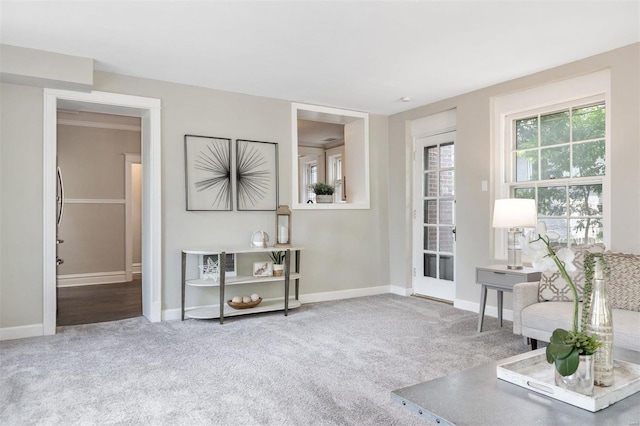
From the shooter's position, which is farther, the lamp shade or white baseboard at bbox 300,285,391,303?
white baseboard at bbox 300,285,391,303

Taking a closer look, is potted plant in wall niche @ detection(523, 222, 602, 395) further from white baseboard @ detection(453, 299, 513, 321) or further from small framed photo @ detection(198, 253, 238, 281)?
small framed photo @ detection(198, 253, 238, 281)

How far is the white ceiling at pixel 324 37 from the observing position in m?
2.85

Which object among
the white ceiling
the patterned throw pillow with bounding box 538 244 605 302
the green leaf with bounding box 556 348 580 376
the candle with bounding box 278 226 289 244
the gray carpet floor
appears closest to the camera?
the green leaf with bounding box 556 348 580 376

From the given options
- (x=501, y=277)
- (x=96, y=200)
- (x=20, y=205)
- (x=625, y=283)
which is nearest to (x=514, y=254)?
(x=501, y=277)

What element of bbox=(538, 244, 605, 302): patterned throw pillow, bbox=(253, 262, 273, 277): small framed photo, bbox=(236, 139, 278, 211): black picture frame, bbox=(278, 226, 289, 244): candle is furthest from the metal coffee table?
bbox=(236, 139, 278, 211): black picture frame

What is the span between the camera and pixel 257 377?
2.83 m

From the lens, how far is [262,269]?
4.63m

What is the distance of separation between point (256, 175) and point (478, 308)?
9.04ft

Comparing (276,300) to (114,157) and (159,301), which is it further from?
(114,157)

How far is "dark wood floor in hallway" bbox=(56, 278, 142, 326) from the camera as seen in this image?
4.57 metres

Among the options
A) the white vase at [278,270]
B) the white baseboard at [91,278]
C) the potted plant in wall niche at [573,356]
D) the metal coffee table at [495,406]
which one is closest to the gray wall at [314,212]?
the white vase at [278,270]

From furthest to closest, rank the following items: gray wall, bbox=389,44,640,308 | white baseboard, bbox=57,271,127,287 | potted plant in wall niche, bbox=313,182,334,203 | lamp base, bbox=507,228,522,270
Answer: white baseboard, bbox=57,271,127,287, potted plant in wall niche, bbox=313,182,334,203, lamp base, bbox=507,228,522,270, gray wall, bbox=389,44,640,308

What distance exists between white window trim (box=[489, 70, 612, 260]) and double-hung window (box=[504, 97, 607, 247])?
0.15 feet

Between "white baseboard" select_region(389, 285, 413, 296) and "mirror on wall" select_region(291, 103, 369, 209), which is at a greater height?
"mirror on wall" select_region(291, 103, 369, 209)
